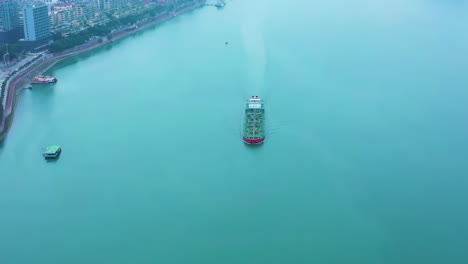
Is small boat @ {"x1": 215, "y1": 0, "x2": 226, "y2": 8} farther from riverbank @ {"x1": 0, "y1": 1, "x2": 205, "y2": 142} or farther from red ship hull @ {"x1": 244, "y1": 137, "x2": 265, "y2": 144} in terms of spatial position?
red ship hull @ {"x1": 244, "y1": 137, "x2": 265, "y2": 144}

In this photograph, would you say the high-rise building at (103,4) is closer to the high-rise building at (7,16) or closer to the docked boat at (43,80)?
the high-rise building at (7,16)

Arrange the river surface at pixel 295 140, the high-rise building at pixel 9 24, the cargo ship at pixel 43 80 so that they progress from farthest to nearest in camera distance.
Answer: the high-rise building at pixel 9 24, the cargo ship at pixel 43 80, the river surface at pixel 295 140

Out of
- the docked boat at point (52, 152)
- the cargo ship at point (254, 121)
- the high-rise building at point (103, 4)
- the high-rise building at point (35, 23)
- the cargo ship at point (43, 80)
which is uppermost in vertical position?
the high-rise building at point (103, 4)

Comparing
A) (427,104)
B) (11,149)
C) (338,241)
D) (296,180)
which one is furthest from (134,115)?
(427,104)

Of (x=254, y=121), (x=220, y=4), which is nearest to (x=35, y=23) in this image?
(x=254, y=121)

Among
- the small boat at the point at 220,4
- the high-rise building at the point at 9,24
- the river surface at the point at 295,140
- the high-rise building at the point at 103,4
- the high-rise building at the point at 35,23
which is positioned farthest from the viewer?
the small boat at the point at 220,4

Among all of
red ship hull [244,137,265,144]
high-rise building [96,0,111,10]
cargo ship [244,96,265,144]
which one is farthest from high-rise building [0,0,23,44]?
red ship hull [244,137,265,144]

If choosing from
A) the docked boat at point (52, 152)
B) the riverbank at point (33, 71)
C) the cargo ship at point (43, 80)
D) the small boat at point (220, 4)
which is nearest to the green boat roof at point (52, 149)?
the docked boat at point (52, 152)
